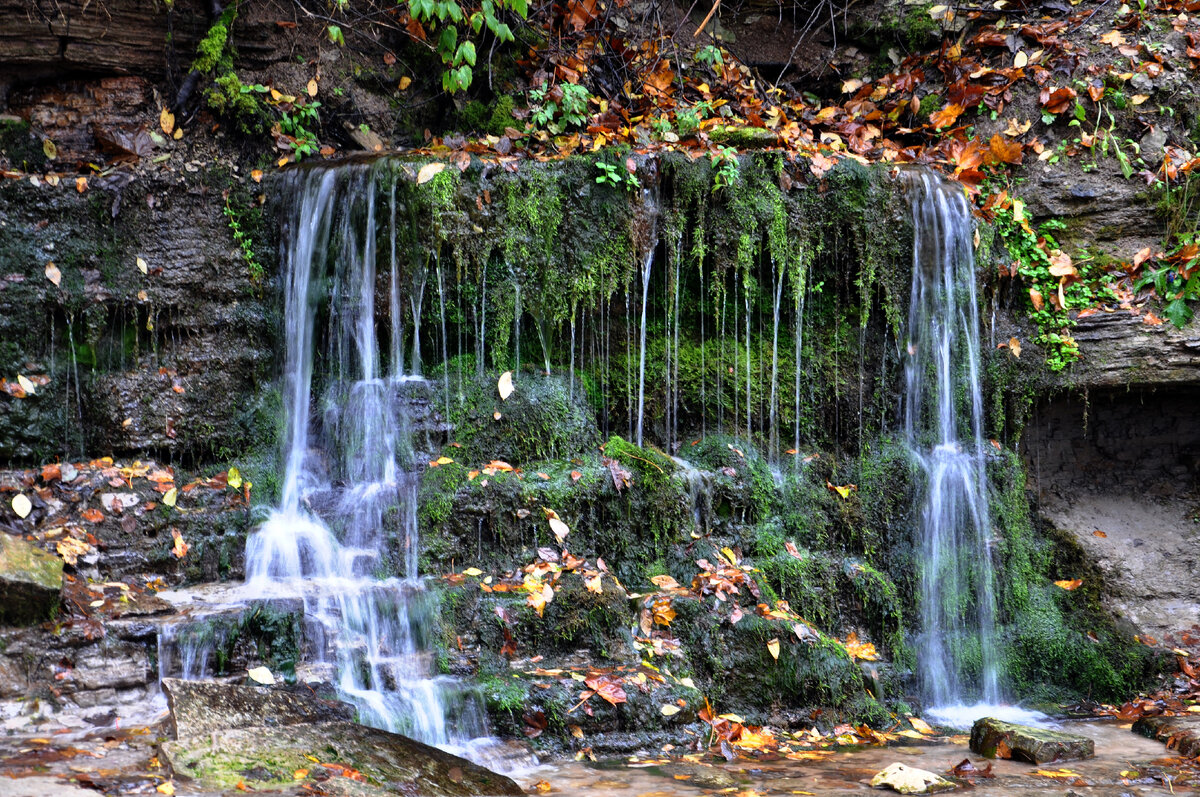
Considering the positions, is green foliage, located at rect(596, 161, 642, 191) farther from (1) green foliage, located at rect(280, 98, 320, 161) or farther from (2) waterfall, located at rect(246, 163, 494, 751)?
(1) green foliage, located at rect(280, 98, 320, 161)

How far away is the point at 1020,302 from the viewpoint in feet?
24.0

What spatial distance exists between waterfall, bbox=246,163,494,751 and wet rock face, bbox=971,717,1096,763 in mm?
2535

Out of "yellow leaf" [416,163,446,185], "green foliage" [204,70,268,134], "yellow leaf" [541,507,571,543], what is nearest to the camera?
"yellow leaf" [541,507,571,543]

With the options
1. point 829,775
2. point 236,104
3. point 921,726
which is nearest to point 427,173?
point 236,104

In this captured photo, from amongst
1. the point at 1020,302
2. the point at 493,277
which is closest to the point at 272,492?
the point at 493,277

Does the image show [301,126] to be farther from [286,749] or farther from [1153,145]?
[1153,145]

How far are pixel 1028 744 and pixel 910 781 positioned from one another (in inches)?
37.8

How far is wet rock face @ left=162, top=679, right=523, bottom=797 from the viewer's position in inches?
137

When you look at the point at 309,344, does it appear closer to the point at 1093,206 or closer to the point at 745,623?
the point at 745,623

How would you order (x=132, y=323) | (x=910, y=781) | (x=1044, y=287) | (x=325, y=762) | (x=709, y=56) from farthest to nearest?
(x=709, y=56) < (x=1044, y=287) < (x=132, y=323) < (x=910, y=781) < (x=325, y=762)

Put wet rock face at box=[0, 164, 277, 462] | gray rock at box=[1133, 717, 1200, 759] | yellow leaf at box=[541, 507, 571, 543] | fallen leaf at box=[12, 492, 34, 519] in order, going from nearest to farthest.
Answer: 1. gray rock at box=[1133, 717, 1200, 759]
2. fallen leaf at box=[12, 492, 34, 519]
3. yellow leaf at box=[541, 507, 571, 543]
4. wet rock face at box=[0, 164, 277, 462]

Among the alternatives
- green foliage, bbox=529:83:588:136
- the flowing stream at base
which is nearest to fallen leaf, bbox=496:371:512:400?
green foliage, bbox=529:83:588:136

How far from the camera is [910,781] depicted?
152 inches

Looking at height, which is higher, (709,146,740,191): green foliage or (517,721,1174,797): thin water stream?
(709,146,740,191): green foliage
